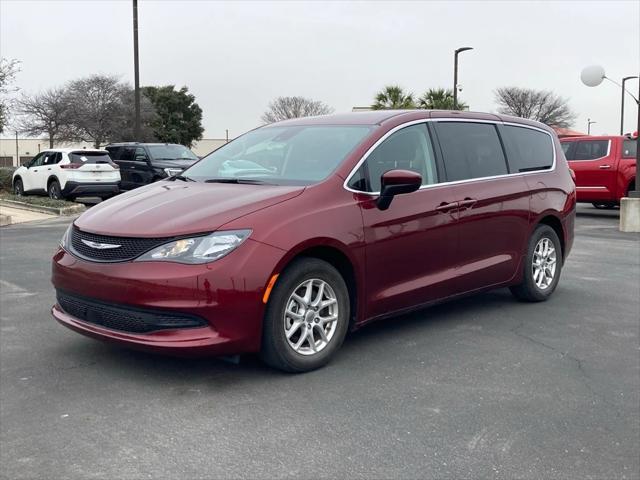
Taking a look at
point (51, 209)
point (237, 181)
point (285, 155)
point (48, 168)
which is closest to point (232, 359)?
point (237, 181)

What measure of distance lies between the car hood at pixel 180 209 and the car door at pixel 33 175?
15743 millimetres

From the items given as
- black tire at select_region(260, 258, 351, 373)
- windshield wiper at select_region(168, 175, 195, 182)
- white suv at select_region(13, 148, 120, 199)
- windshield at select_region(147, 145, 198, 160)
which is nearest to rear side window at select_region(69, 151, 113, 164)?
white suv at select_region(13, 148, 120, 199)

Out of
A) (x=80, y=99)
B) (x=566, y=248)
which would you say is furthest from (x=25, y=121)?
(x=566, y=248)

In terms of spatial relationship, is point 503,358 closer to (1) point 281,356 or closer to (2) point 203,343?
(1) point 281,356

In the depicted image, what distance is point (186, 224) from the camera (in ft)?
13.7

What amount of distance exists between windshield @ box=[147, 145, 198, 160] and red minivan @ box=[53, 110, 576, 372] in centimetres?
1338

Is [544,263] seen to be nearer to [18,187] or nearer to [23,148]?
[18,187]

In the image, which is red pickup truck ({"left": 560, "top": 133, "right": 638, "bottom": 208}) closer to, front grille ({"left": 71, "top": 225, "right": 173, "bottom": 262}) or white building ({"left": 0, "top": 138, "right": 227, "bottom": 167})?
front grille ({"left": 71, "top": 225, "right": 173, "bottom": 262})

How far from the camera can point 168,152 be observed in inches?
749

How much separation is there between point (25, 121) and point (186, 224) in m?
49.3

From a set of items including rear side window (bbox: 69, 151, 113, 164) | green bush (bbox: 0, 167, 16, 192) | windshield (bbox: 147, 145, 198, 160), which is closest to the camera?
rear side window (bbox: 69, 151, 113, 164)

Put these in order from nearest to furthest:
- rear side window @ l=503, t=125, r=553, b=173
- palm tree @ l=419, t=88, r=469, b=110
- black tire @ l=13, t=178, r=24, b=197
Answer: rear side window @ l=503, t=125, r=553, b=173, black tire @ l=13, t=178, r=24, b=197, palm tree @ l=419, t=88, r=469, b=110

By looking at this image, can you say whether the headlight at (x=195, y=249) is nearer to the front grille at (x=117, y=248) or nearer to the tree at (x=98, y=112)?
the front grille at (x=117, y=248)

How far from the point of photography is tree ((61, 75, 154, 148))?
159ft
